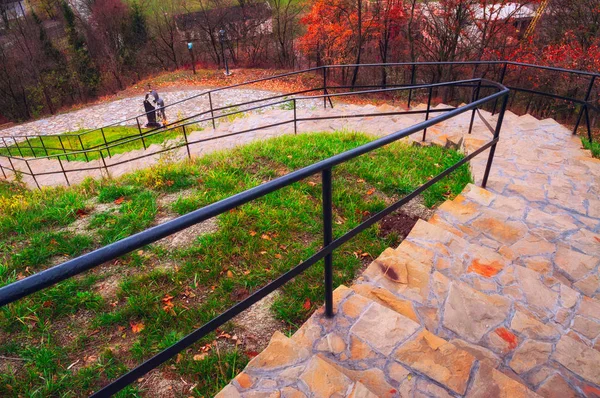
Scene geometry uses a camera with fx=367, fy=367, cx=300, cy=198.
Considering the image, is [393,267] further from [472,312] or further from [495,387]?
[495,387]

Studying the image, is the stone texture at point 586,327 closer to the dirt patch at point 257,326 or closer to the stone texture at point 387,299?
the stone texture at point 387,299

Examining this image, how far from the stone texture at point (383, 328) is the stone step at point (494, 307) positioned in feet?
0.74

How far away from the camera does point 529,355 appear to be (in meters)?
2.08

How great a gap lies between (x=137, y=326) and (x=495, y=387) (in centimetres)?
227

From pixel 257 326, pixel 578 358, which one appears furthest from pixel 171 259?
pixel 578 358

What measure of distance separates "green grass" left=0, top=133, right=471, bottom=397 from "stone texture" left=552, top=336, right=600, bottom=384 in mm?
1438

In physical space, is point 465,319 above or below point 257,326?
above

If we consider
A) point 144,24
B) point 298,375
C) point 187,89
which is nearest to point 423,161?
point 298,375

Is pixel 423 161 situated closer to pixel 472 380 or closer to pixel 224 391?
pixel 472 380

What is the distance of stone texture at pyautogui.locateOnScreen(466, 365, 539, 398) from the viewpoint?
Result: 5.67 ft

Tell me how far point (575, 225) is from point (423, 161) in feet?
6.56

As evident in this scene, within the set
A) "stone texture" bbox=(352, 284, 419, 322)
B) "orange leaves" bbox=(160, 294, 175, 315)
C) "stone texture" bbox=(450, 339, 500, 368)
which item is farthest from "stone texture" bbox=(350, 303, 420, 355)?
"orange leaves" bbox=(160, 294, 175, 315)

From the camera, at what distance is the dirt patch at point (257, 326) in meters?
2.45

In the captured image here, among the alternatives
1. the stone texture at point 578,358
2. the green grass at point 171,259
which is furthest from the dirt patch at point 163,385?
the stone texture at point 578,358
